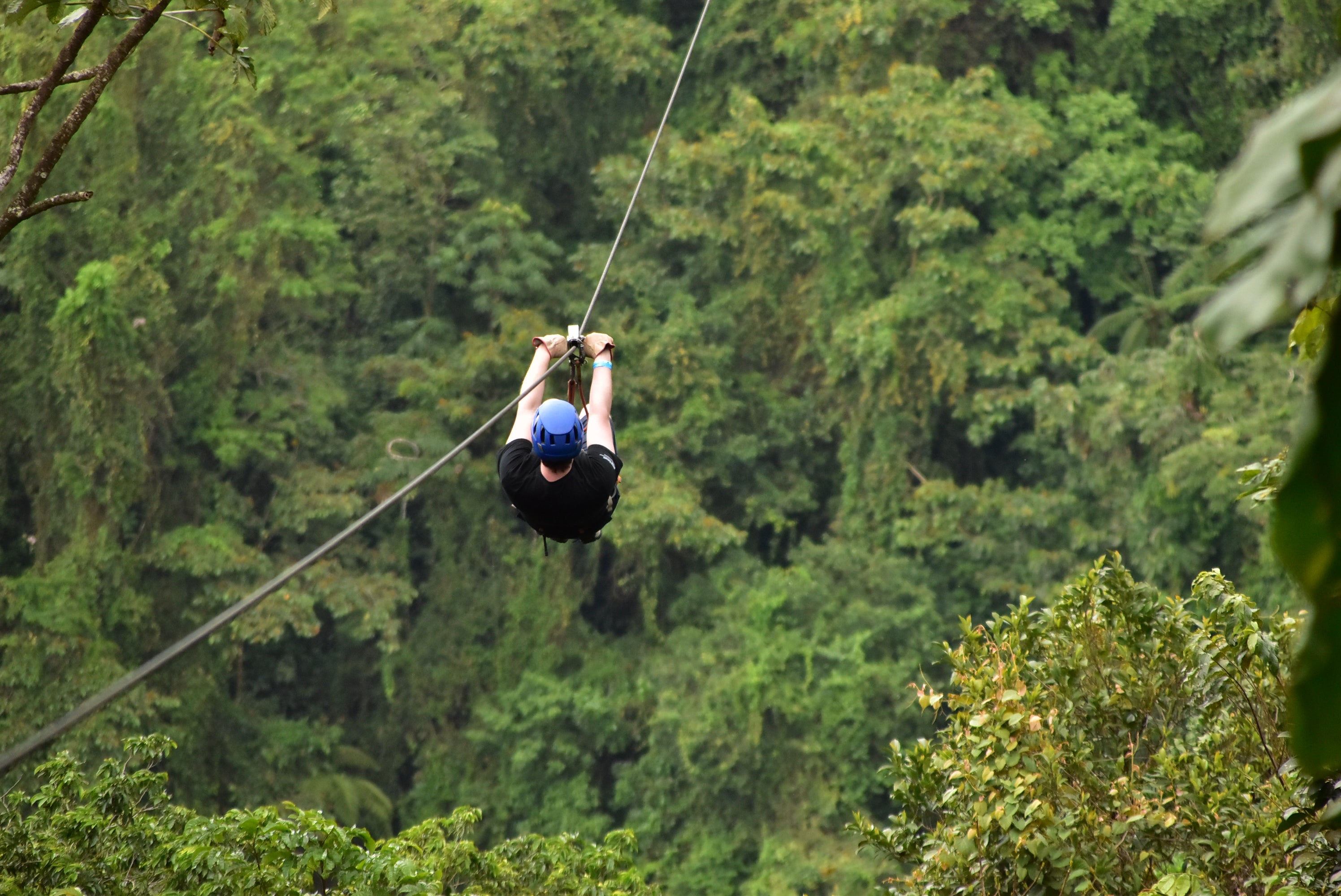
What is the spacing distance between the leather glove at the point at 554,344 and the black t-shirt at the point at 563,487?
272mm

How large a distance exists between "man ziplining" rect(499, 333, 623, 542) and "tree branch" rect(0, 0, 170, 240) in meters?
1.13

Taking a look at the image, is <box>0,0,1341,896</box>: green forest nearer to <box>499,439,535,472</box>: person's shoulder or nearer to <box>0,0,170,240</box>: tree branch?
<box>499,439,535,472</box>: person's shoulder

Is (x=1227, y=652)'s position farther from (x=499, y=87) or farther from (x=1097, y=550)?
(x=499, y=87)

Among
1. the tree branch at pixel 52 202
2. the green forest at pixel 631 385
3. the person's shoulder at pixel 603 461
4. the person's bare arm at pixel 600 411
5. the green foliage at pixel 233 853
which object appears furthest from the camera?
the green forest at pixel 631 385

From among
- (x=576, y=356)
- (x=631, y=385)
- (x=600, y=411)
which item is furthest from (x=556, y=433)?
(x=631, y=385)

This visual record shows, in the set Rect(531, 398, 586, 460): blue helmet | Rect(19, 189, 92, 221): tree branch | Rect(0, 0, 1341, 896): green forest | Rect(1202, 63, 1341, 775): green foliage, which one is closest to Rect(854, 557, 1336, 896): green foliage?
Rect(531, 398, 586, 460): blue helmet

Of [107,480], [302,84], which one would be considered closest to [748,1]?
[302,84]

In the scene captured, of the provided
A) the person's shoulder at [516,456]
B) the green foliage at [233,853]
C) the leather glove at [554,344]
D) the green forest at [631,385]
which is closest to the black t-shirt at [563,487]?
the person's shoulder at [516,456]

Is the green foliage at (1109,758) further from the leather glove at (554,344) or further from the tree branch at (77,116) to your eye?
the tree branch at (77,116)

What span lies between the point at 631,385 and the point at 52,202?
1035 centimetres

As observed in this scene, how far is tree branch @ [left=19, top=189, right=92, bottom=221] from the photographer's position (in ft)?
6.85

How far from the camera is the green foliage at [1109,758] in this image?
11.2ft

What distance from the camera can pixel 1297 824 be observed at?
2.86 metres

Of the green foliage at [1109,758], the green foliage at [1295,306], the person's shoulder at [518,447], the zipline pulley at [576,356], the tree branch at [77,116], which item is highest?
the green foliage at [1295,306]
